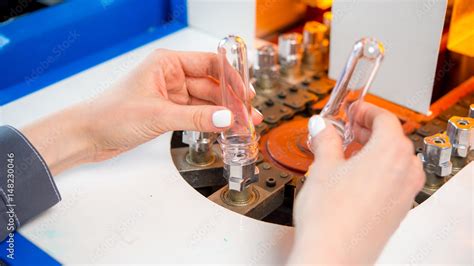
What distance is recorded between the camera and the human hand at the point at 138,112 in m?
0.81

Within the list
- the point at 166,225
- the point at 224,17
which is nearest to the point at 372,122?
the point at 166,225

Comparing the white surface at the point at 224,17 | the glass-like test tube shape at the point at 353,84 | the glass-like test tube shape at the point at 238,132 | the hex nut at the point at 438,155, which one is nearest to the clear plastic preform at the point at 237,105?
the glass-like test tube shape at the point at 238,132

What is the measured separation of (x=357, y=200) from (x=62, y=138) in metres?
0.43

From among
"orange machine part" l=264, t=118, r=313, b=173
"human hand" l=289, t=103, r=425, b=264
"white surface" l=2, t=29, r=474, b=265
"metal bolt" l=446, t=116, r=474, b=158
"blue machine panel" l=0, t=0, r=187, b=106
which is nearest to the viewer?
"human hand" l=289, t=103, r=425, b=264

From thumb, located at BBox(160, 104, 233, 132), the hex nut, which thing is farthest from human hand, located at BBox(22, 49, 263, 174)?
the hex nut

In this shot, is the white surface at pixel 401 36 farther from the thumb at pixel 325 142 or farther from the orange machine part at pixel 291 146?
the thumb at pixel 325 142

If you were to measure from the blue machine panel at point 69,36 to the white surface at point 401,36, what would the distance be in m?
0.37

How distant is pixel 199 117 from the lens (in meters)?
0.77

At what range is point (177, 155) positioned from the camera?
36.2 inches

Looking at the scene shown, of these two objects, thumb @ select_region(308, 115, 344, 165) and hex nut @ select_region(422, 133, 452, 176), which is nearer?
thumb @ select_region(308, 115, 344, 165)

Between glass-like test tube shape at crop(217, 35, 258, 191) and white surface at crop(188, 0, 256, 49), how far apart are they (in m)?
0.39

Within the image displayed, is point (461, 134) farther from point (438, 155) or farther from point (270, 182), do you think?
point (270, 182)

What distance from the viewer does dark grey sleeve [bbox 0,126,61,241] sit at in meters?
0.78

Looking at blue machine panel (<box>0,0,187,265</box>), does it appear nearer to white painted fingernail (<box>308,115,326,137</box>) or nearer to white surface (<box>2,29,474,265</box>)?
white surface (<box>2,29,474,265</box>)
